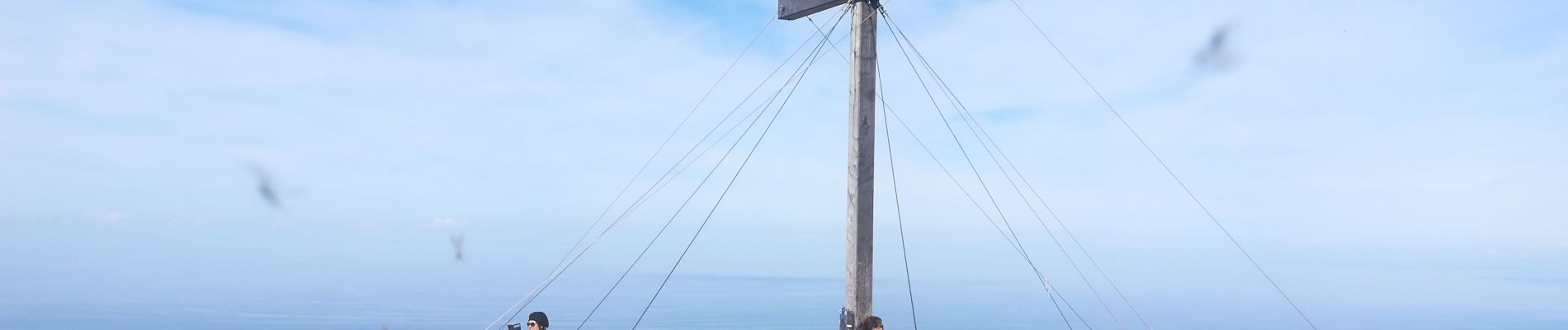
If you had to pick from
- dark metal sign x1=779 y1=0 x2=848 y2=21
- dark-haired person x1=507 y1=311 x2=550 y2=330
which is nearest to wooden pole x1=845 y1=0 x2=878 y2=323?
dark metal sign x1=779 y1=0 x2=848 y2=21

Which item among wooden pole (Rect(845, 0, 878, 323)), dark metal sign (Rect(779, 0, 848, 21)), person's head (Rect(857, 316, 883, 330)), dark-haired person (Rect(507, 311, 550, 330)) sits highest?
dark metal sign (Rect(779, 0, 848, 21))

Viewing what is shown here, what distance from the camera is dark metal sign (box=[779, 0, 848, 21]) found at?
9.64 meters

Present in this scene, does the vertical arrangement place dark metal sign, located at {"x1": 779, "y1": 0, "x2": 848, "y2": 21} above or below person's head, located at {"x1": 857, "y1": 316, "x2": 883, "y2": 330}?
above

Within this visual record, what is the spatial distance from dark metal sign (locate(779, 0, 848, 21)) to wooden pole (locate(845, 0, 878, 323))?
1.51 feet

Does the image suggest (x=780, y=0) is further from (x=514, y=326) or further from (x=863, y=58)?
(x=514, y=326)

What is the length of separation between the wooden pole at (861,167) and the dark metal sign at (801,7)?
0.46 m

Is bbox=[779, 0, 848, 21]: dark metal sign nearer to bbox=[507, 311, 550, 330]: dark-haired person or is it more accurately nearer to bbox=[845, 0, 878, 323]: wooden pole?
bbox=[845, 0, 878, 323]: wooden pole

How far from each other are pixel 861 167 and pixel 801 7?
5.74 ft

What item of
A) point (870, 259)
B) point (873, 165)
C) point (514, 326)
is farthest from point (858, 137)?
point (514, 326)

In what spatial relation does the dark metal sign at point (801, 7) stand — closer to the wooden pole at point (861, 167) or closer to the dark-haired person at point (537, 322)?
the wooden pole at point (861, 167)

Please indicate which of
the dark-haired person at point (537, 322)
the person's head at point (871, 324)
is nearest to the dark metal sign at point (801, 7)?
the person's head at point (871, 324)

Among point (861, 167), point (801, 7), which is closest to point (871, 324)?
point (861, 167)

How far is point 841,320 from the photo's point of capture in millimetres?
8898

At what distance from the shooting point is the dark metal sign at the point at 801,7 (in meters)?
9.64
